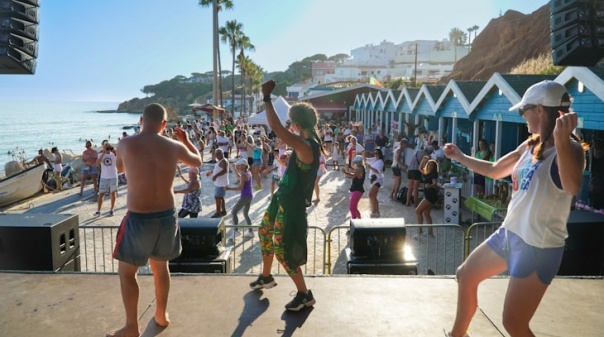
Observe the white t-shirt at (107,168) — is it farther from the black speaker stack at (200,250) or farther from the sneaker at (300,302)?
the sneaker at (300,302)

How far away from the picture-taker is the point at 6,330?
3514 mm

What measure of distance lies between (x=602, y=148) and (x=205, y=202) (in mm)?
9309

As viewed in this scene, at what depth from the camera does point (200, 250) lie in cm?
526

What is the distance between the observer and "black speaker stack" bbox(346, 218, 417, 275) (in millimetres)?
5098

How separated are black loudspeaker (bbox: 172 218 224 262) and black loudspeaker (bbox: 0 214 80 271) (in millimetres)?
1273

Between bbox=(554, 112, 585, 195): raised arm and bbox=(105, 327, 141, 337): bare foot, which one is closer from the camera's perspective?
bbox=(554, 112, 585, 195): raised arm

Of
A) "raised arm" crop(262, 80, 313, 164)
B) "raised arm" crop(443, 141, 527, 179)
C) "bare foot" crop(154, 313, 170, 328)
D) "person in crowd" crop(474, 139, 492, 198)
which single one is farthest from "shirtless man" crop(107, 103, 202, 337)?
"person in crowd" crop(474, 139, 492, 198)

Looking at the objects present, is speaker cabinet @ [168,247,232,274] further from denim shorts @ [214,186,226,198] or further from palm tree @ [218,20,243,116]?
palm tree @ [218,20,243,116]

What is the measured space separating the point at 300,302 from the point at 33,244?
306 cm

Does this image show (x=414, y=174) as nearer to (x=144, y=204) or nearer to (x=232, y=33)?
(x=144, y=204)

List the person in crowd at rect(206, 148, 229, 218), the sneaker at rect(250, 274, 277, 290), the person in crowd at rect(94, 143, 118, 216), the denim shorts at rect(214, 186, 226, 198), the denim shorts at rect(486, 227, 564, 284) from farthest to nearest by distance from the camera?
the person in crowd at rect(94, 143, 118, 216) → the denim shorts at rect(214, 186, 226, 198) → the person in crowd at rect(206, 148, 229, 218) → the sneaker at rect(250, 274, 277, 290) → the denim shorts at rect(486, 227, 564, 284)

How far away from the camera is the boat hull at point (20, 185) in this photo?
15070 millimetres

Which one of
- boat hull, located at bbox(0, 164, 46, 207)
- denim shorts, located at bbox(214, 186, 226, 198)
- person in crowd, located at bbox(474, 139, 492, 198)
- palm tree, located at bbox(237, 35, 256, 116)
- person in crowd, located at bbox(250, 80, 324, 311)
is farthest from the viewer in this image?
palm tree, located at bbox(237, 35, 256, 116)

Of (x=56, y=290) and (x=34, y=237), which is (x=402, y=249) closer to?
(x=56, y=290)
